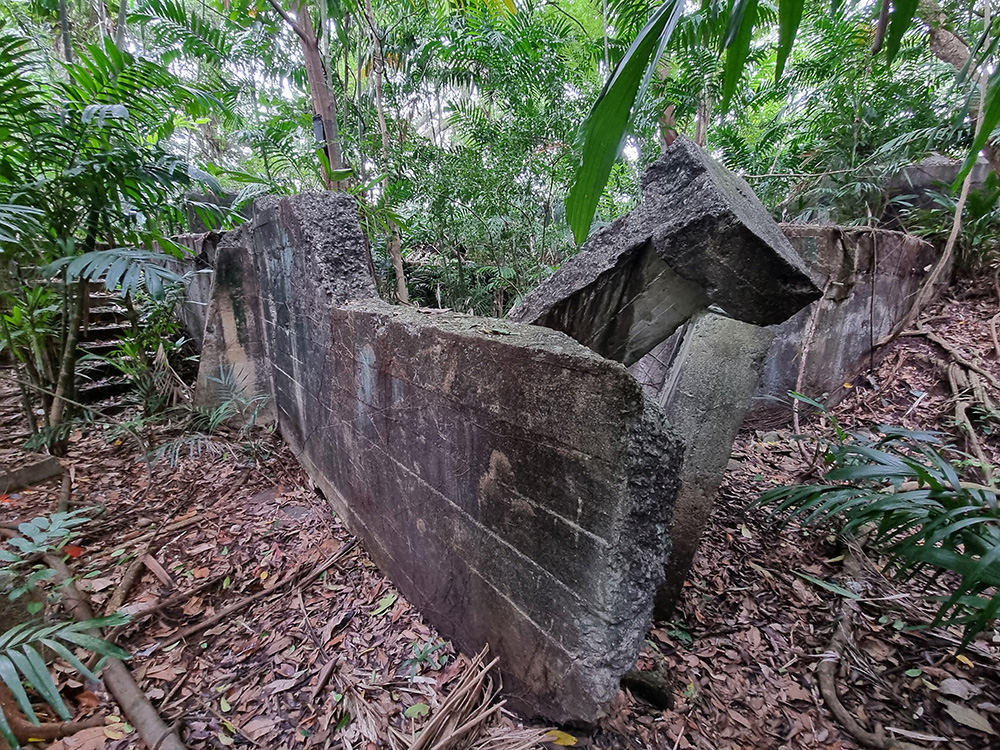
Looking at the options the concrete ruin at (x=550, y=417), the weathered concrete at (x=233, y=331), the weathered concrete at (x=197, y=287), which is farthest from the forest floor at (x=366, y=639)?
the weathered concrete at (x=197, y=287)

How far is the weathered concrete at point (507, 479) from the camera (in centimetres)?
122

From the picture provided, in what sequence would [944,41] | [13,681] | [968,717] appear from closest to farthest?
[13,681], [968,717], [944,41]

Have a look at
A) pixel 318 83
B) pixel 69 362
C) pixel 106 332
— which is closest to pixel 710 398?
pixel 69 362

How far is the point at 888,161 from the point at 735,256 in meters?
5.08

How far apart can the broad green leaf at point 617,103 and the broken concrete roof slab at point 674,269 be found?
1191 millimetres

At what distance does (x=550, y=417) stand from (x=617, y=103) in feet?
2.93

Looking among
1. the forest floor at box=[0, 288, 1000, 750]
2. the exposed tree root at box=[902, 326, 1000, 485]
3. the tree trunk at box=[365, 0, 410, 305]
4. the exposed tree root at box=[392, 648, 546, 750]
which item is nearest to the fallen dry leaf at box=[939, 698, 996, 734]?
the forest floor at box=[0, 288, 1000, 750]

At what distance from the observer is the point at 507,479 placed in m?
1.45

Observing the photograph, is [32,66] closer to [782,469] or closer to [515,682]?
[515,682]

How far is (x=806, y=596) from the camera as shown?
90.4 inches

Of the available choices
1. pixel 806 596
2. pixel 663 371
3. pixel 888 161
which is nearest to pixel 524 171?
pixel 663 371

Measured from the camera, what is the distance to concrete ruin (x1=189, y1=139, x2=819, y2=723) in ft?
4.11

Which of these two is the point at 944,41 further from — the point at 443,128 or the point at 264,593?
the point at 264,593

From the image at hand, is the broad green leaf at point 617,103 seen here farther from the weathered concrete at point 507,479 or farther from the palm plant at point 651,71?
the weathered concrete at point 507,479
